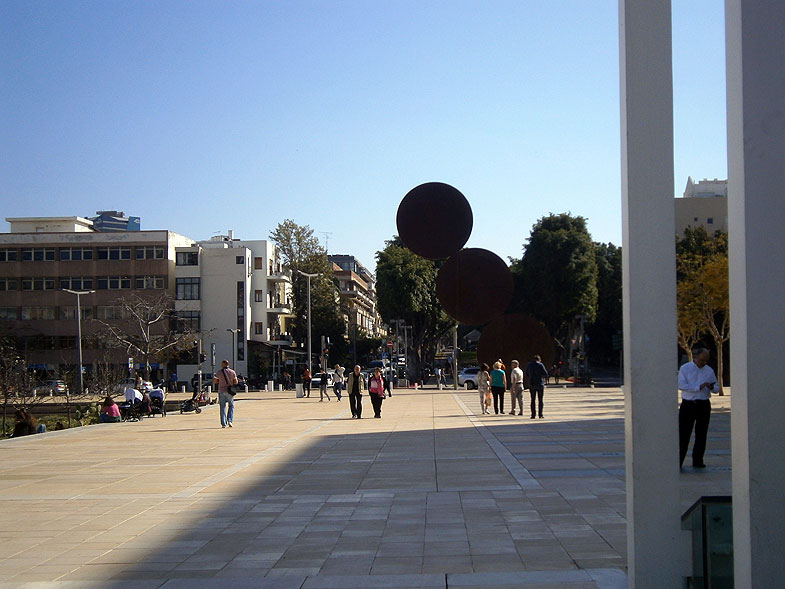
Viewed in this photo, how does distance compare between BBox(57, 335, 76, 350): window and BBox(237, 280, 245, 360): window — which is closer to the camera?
BBox(57, 335, 76, 350): window

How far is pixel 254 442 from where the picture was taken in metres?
17.7

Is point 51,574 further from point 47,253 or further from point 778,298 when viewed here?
point 47,253

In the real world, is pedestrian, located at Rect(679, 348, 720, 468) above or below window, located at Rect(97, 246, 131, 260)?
below

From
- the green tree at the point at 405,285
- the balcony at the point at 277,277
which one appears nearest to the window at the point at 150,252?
the balcony at the point at 277,277

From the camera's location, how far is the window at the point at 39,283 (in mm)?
70250

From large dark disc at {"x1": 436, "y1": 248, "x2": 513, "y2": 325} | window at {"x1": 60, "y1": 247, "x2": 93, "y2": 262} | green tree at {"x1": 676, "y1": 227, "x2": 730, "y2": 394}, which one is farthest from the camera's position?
window at {"x1": 60, "y1": 247, "x2": 93, "y2": 262}

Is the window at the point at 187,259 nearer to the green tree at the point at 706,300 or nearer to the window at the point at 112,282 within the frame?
the window at the point at 112,282

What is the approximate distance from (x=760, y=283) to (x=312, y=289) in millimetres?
76773

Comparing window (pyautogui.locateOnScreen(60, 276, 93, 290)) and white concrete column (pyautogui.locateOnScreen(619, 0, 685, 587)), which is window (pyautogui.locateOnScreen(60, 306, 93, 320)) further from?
white concrete column (pyautogui.locateOnScreen(619, 0, 685, 587))

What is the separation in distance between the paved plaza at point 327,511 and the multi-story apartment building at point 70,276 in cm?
5393

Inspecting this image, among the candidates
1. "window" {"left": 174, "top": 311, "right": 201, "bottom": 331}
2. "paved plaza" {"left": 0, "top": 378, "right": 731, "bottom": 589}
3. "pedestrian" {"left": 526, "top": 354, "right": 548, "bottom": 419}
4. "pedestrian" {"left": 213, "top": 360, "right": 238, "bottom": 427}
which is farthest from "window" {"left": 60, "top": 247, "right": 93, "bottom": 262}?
"pedestrian" {"left": 526, "top": 354, "right": 548, "bottom": 419}

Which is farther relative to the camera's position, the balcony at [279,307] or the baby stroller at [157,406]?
the balcony at [279,307]

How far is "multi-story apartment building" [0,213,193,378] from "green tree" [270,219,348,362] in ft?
44.9

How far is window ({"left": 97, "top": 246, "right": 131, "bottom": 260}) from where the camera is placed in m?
70.1
